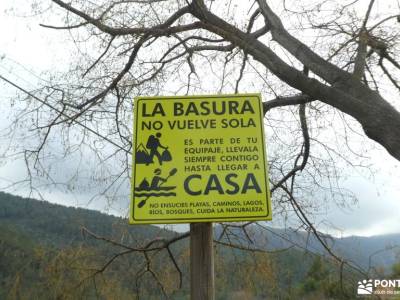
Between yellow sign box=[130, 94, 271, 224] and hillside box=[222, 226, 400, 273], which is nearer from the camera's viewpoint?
yellow sign box=[130, 94, 271, 224]

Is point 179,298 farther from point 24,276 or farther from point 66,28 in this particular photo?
point 66,28

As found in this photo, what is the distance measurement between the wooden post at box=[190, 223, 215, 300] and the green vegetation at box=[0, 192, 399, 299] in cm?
164

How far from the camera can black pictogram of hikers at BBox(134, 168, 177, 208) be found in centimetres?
165

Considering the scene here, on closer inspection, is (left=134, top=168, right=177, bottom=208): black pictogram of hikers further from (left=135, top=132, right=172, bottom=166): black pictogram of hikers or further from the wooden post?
the wooden post

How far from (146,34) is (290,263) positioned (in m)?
2.71

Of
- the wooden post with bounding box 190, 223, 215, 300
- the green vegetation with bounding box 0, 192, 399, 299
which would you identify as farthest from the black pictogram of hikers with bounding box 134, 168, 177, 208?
the green vegetation with bounding box 0, 192, 399, 299

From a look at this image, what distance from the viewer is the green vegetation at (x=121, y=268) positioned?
349 cm

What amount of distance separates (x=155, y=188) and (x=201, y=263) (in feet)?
1.37

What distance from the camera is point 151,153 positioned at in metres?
1.74

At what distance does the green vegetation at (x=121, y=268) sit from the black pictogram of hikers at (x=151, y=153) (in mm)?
1772

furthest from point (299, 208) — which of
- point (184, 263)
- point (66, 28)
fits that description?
point (66, 28)

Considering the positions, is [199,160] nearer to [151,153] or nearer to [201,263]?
[151,153]

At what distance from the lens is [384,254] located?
3.36 m

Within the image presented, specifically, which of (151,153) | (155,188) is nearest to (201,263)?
(155,188)
